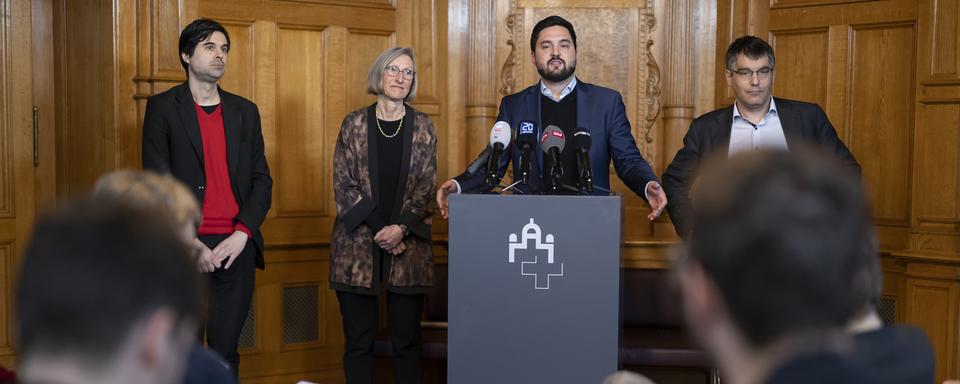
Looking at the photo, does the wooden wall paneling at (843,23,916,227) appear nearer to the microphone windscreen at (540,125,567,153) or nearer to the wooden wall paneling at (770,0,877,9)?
the wooden wall paneling at (770,0,877,9)

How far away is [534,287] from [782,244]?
2.30 meters

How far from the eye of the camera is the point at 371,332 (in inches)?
163

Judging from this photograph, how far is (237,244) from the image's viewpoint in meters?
3.87

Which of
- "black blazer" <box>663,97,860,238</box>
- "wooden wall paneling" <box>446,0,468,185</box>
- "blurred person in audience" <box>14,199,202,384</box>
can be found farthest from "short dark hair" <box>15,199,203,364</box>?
"wooden wall paneling" <box>446,0,468,185</box>

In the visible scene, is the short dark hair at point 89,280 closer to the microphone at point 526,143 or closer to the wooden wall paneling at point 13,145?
the microphone at point 526,143

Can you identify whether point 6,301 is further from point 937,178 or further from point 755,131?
point 937,178

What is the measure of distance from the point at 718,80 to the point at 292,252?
2382 millimetres

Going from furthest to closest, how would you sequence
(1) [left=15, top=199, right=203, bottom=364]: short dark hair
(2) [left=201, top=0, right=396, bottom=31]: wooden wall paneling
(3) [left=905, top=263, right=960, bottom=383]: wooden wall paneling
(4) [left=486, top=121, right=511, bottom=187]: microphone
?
1. (2) [left=201, top=0, right=396, bottom=31]: wooden wall paneling
2. (3) [left=905, top=263, right=960, bottom=383]: wooden wall paneling
3. (4) [left=486, top=121, right=511, bottom=187]: microphone
4. (1) [left=15, top=199, right=203, bottom=364]: short dark hair

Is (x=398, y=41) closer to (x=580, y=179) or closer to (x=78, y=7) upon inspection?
(x=78, y=7)

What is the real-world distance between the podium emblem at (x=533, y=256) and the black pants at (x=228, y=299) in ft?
4.09

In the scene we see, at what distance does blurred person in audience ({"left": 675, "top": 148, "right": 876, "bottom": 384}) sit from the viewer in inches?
37.9

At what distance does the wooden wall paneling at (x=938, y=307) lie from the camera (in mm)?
4418

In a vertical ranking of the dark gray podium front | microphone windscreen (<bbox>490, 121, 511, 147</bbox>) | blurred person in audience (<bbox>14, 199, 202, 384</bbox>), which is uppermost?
microphone windscreen (<bbox>490, 121, 511, 147</bbox>)

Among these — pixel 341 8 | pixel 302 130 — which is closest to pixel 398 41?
pixel 341 8
